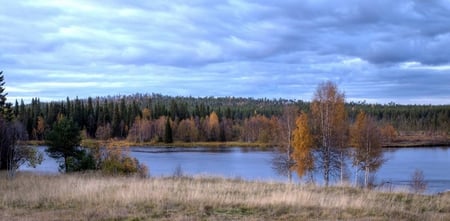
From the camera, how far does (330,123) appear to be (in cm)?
3838

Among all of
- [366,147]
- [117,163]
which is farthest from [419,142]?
[117,163]

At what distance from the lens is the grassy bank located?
11031mm

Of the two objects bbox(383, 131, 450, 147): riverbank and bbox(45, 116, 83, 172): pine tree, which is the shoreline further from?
bbox(45, 116, 83, 172): pine tree

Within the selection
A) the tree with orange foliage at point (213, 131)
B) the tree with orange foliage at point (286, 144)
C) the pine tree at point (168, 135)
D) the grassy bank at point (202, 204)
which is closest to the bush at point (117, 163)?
the tree with orange foliage at point (286, 144)

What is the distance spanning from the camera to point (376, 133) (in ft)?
160

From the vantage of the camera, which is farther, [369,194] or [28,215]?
[369,194]

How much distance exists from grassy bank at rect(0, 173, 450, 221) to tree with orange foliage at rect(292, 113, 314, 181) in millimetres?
23340

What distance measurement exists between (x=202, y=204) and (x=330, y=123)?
2751 cm

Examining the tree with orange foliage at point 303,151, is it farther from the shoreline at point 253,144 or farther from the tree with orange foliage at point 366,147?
the shoreline at point 253,144

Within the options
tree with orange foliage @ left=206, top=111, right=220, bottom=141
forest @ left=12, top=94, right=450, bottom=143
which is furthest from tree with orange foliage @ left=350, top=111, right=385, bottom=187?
tree with orange foliage @ left=206, top=111, right=220, bottom=141

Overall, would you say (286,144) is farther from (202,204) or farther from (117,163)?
(202,204)

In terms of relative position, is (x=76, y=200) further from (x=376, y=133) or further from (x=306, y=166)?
(x=376, y=133)

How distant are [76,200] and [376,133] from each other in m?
40.2

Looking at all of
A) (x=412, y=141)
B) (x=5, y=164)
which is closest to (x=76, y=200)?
(x=5, y=164)
